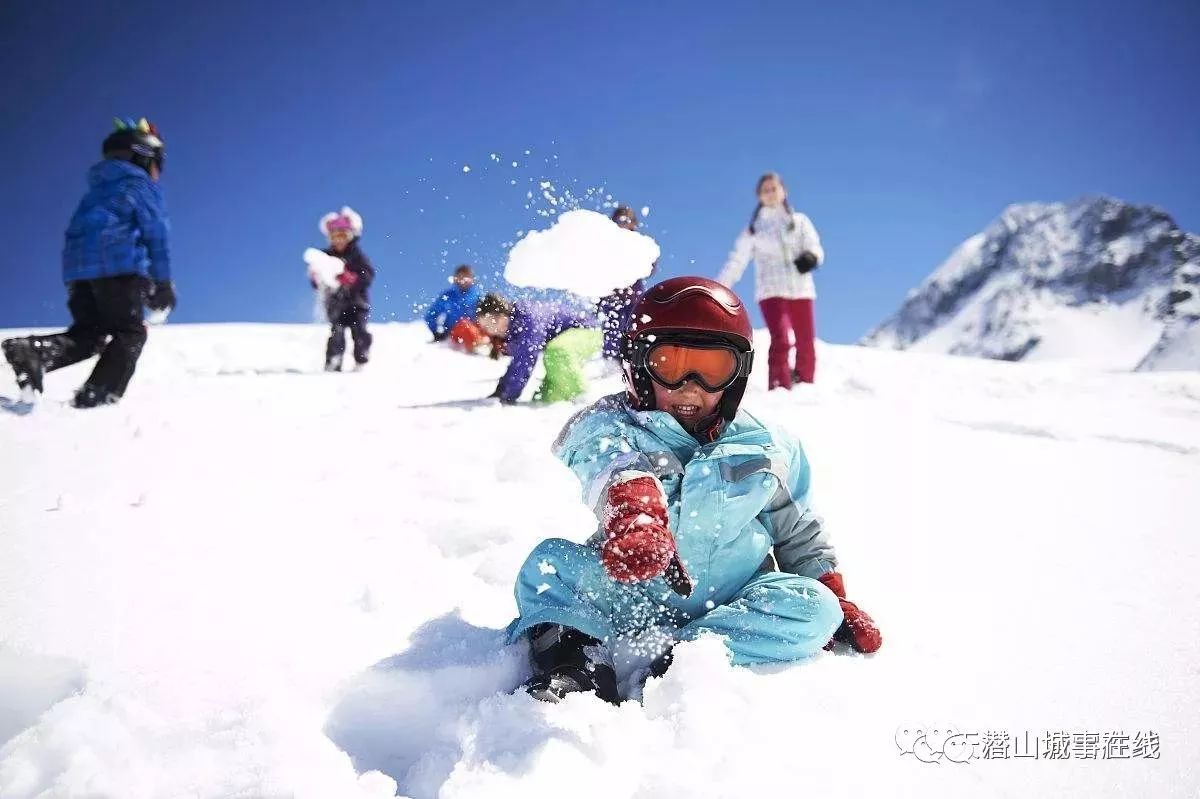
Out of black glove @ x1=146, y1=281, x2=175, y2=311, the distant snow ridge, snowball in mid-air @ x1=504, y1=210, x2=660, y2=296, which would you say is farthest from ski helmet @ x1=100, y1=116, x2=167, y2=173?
the distant snow ridge

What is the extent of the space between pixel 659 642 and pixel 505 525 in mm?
1151

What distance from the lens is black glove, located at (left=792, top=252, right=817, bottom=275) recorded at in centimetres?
614

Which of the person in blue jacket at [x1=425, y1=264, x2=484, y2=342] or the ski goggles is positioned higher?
the ski goggles

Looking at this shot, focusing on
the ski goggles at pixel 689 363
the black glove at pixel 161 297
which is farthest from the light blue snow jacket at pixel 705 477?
the black glove at pixel 161 297

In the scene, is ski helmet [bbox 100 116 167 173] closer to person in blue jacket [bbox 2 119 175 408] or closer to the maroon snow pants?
person in blue jacket [bbox 2 119 175 408]

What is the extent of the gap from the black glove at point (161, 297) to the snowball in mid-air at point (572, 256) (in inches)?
151

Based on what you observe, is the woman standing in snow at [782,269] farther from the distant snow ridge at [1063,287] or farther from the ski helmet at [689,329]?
the distant snow ridge at [1063,287]

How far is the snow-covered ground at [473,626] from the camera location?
4.14 feet

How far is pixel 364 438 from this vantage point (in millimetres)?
4191

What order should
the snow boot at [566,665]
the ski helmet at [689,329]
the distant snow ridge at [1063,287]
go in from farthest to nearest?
the distant snow ridge at [1063,287] → the ski helmet at [689,329] → the snow boot at [566,665]

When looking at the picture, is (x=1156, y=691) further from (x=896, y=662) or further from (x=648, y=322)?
(x=648, y=322)

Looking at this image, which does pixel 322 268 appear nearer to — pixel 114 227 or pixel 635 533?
pixel 114 227

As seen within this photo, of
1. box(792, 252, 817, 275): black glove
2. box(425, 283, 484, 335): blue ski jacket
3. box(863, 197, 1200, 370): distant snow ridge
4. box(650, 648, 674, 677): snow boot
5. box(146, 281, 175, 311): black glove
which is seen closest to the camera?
box(650, 648, 674, 677): snow boot

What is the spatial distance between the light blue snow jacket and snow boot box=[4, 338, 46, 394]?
4.64 metres
